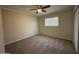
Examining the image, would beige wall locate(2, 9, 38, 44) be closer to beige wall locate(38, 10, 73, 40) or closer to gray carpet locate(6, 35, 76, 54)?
gray carpet locate(6, 35, 76, 54)

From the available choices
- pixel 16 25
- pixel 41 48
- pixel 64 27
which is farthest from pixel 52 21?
pixel 41 48

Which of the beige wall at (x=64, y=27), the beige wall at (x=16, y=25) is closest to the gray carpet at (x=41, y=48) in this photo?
the beige wall at (x=16, y=25)

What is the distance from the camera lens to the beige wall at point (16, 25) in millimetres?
3804

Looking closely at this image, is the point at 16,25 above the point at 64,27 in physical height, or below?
above

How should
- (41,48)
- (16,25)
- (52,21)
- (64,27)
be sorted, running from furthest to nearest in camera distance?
1. (52,21)
2. (64,27)
3. (16,25)
4. (41,48)

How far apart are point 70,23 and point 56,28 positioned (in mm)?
1314

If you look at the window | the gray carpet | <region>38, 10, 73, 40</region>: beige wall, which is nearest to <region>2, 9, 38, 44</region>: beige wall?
the gray carpet

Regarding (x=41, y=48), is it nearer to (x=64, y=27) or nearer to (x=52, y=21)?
(x=64, y=27)

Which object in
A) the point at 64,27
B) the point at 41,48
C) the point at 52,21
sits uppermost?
the point at 52,21

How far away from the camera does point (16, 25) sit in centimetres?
450

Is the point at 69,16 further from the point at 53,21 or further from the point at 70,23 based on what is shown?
the point at 53,21

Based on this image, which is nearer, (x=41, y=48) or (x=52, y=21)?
(x=41, y=48)

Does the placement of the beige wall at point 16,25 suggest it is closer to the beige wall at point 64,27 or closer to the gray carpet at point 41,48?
the gray carpet at point 41,48

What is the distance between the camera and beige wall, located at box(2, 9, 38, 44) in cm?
380
